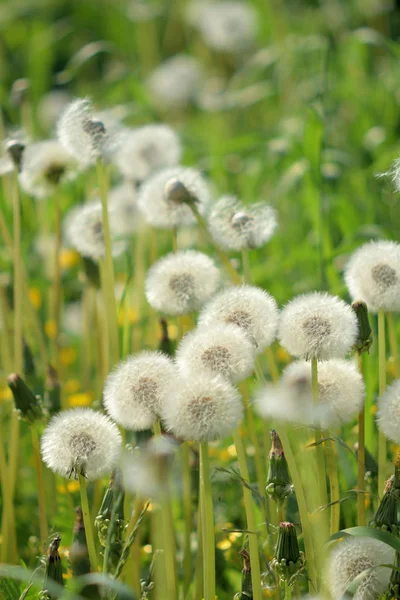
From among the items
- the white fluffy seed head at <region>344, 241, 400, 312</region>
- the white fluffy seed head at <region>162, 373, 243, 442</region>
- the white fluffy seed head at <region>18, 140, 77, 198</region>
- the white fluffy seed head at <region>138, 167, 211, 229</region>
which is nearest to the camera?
the white fluffy seed head at <region>162, 373, 243, 442</region>

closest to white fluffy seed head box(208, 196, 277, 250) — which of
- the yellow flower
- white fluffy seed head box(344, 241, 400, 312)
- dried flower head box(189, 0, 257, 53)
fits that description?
white fluffy seed head box(344, 241, 400, 312)

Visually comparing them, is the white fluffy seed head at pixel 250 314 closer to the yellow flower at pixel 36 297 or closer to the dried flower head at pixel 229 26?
the yellow flower at pixel 36 297

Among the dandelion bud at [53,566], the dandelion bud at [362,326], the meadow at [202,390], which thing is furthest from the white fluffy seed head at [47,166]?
the dandelion bud at [53,566]

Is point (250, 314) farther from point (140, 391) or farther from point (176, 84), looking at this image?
point (176, 84)

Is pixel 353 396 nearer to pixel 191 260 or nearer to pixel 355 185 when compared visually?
pixel 191 260

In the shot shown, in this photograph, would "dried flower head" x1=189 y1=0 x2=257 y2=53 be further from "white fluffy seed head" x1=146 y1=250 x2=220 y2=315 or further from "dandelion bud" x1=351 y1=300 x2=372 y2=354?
"dandelion bud" x1=351 y1=300 x2=372 y2=354

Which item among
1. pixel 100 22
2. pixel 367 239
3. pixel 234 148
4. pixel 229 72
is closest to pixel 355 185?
pixel 234 148

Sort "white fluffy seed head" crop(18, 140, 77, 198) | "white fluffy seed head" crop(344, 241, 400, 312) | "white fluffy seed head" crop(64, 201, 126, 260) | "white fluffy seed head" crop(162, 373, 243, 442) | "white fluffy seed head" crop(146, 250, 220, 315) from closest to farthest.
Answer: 1. "white fluffy seed head" crop(162, 373, 243, 442)
2. "white fluffy seed head" crop(344, 241, 400, 312)
3. "white fluffy seed head" crop(146, 250, 220, 315)
4. "white fluffy seed head" crop(64, 201, 126, 260)
5. "white fluffy seed head" crop(18, 140, 77, 198)

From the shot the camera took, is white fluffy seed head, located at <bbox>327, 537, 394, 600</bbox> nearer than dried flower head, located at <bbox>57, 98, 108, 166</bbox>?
Yes
